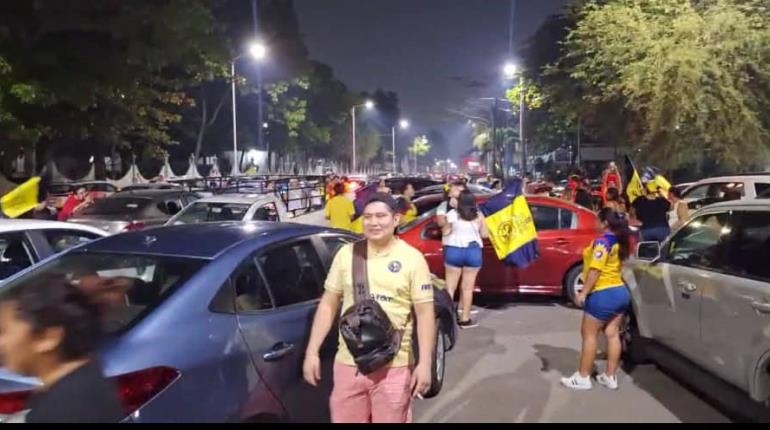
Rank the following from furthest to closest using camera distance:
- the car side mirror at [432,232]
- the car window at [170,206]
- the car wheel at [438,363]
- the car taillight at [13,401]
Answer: the car window at [170,206] < the car side mirror at [432,232] < the car wheel at [438,363] < the car taillight at [13,401]

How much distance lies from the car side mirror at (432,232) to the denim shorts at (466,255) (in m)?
1.56

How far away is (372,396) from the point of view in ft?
11.9

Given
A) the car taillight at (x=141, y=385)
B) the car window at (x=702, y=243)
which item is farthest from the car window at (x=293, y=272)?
the car window at (x=702, y=243)

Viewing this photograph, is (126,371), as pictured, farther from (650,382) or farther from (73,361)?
(650,382)

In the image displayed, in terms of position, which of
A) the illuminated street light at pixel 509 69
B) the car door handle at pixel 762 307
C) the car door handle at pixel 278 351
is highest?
the illuminated street light at pixel 509 69

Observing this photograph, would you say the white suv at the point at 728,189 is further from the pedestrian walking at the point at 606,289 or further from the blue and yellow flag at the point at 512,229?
the pedestrian walking at the point at 606,289

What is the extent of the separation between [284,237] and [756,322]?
290 cm

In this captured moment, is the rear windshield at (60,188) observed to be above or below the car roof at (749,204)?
below

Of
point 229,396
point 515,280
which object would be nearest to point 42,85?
point 515,280

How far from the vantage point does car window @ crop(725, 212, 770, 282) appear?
4711 mm

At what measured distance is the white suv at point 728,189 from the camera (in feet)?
44.4

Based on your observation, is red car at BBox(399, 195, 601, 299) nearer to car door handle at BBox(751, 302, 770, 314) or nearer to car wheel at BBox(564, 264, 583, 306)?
car wheel at BBox(564, 264, 583, 306)

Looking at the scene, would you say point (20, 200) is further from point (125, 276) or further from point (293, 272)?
point (293, 272)
